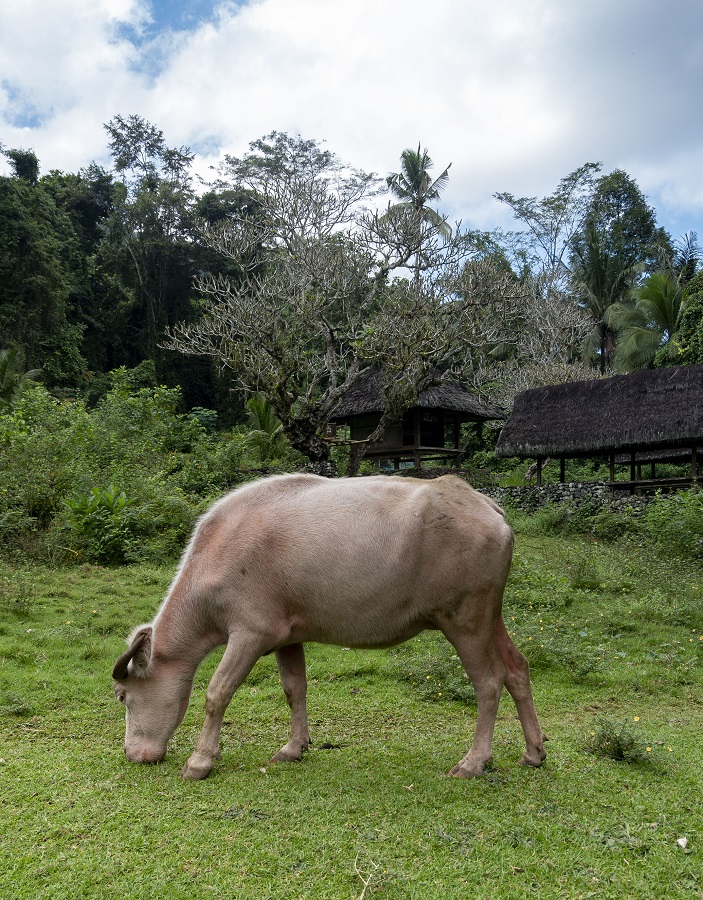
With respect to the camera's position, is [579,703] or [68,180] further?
[68,180]

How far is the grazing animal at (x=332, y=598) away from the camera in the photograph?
454 centimetres

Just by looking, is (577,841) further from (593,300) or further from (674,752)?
(593,300)

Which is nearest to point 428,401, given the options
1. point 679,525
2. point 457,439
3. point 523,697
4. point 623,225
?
point 457,439

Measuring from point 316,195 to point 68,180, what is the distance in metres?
27.3

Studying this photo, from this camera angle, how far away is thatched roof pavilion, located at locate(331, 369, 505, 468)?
84.6 ft

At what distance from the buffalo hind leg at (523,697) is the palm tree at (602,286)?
40.1 meters

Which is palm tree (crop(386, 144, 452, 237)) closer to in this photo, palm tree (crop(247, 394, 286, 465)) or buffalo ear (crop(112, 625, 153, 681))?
palm tree (crop(247, 394, 286, 465))

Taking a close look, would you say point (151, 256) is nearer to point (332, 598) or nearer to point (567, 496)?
point (567, 496)

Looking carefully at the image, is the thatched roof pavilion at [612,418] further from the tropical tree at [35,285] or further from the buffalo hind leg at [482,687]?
the tropical tree at [35,285]

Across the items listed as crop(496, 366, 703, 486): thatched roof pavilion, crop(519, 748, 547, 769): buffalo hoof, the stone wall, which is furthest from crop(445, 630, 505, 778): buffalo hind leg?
crop(496, 366, 703, 486): thatched roof pavilion

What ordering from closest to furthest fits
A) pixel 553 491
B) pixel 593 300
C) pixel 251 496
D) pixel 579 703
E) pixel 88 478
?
pixel 251 496
pixel 579 703
pixel 88 478
pixel 553 491
pixel 593 300

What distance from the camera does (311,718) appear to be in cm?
599

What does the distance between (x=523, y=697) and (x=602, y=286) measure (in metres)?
42.2

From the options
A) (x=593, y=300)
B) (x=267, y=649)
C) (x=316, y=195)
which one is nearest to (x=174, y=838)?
(x=267, y=649)
